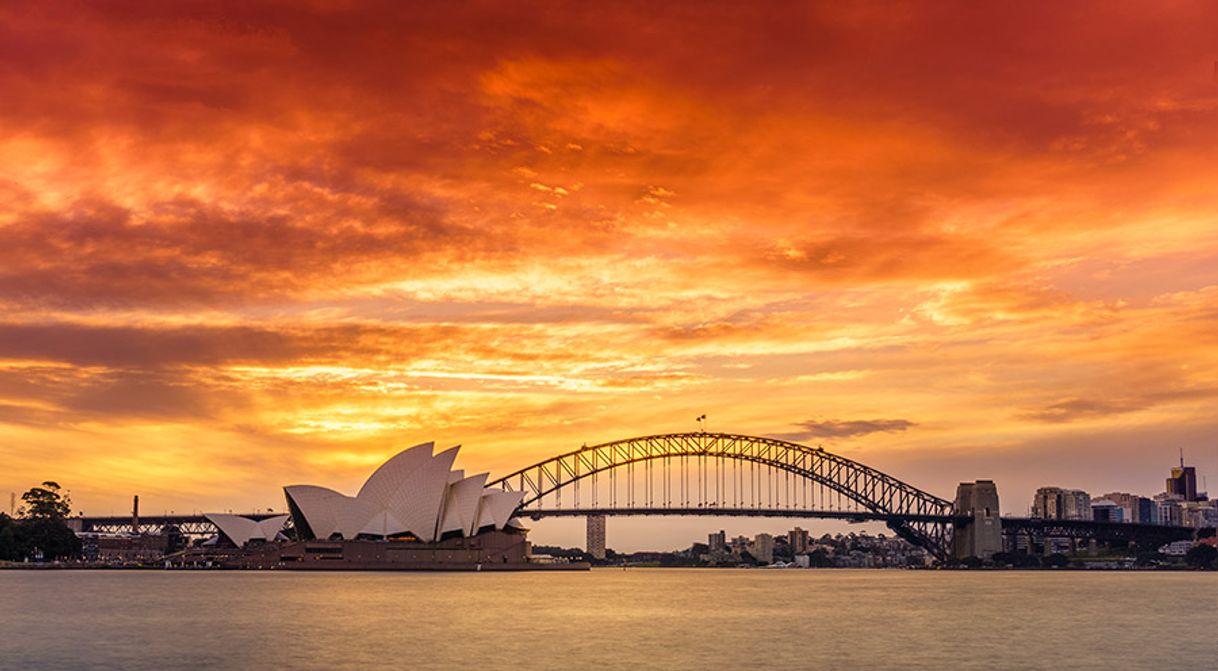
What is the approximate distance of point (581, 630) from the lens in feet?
192

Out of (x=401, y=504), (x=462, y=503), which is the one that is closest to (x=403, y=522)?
(x=401, y=504)

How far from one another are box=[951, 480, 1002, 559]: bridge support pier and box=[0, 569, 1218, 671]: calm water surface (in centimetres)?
8850

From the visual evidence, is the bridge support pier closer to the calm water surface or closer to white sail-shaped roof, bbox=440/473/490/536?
white sail-shaped roof, bbox=440/473/490/536

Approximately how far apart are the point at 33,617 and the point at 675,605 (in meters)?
37.6

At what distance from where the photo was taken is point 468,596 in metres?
87.1

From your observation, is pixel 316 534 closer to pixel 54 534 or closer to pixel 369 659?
pixel 54 534

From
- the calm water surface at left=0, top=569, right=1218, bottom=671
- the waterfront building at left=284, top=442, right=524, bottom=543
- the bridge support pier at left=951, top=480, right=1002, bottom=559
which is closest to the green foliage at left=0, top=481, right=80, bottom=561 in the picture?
the waterfront building at left=284, top=442, right=524, bottom=543

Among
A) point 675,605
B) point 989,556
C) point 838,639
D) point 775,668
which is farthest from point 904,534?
point 775,668

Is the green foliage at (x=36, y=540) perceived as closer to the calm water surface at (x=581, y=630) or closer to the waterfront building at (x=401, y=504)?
A: the waterfront building at (x=401, y=504)

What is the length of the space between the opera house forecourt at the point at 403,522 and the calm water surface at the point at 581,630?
4544cm

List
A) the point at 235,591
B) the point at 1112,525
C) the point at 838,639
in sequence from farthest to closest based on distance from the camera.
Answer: the point at 1112,525 < the point at 235,591 < the point at 838,639

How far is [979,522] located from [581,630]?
136 m

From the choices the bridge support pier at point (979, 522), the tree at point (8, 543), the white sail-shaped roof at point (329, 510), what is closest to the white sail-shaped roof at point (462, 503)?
the white sail-shaped roof at point (329, 510)

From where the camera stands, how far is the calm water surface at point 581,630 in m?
45.2
